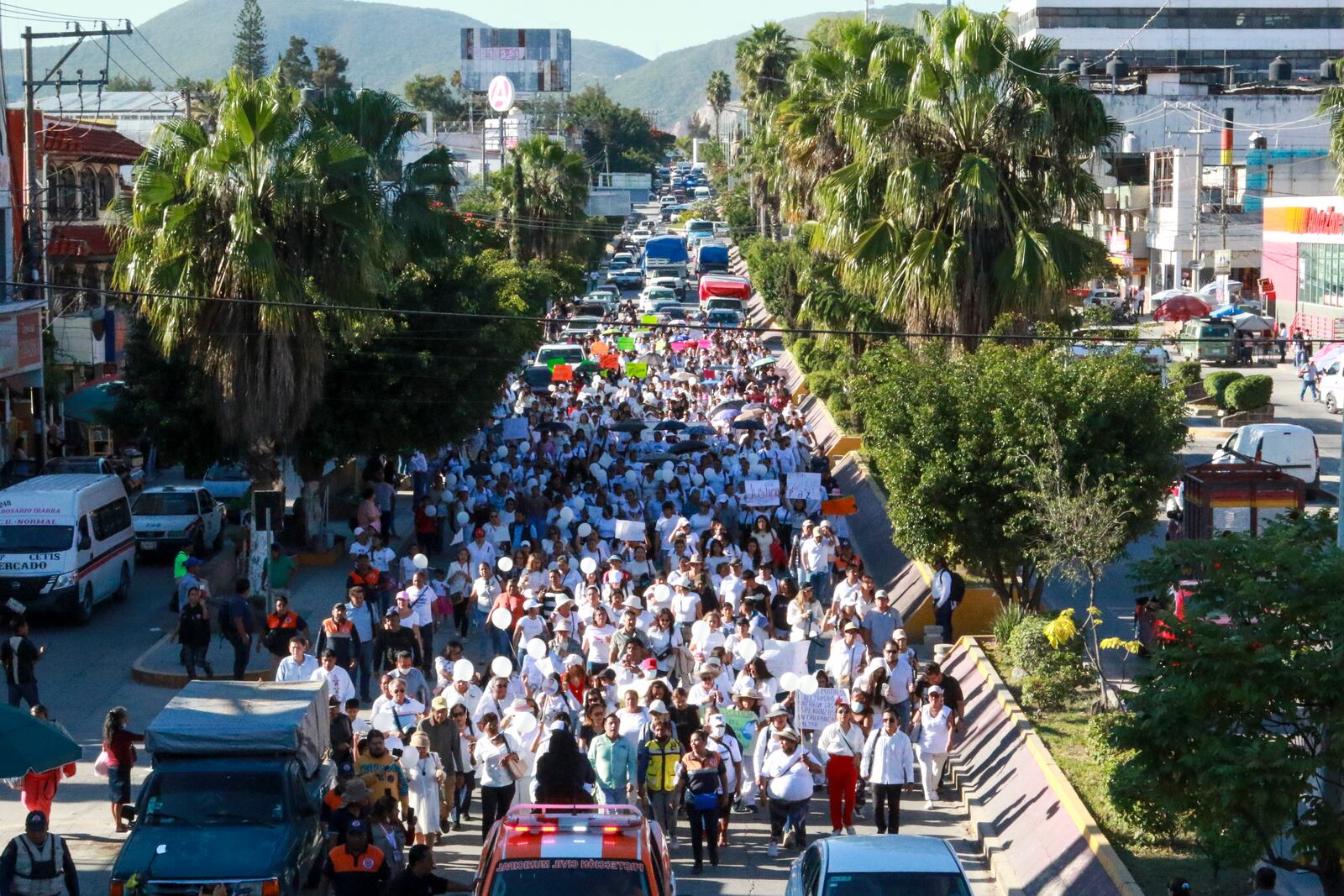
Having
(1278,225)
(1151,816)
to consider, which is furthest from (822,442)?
(1278,225)

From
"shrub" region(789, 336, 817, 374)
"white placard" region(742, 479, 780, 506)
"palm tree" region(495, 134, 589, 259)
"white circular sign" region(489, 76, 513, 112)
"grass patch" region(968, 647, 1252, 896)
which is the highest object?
"white circular sign" region(489, 76, 513, 112)

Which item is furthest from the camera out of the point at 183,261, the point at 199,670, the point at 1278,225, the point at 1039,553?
the point at 1278,225

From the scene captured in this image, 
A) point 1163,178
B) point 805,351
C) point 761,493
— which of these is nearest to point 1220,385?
point 805,351

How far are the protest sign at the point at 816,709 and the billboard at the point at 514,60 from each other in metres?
180

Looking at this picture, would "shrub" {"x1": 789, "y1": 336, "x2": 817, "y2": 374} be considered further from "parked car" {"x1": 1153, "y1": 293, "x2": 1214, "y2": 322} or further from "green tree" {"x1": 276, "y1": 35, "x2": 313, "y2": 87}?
"green tree" {"x1": 276, "y1": 35, "x2": 313, "y2": 87}

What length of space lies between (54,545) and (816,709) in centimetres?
1209

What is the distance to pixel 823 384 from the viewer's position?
40.8 meters

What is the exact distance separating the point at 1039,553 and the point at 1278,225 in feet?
154

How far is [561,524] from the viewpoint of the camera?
25.3 meters

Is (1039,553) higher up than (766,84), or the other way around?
(766,84)

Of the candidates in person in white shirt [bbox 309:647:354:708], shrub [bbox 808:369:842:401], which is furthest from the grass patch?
shrub [bbox 808:369:842:401]

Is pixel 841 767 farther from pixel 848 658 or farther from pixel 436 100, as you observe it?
pixel 436 100

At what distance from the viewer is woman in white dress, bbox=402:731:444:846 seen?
13.7 metres

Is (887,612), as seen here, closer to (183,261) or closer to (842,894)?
(842,894)
